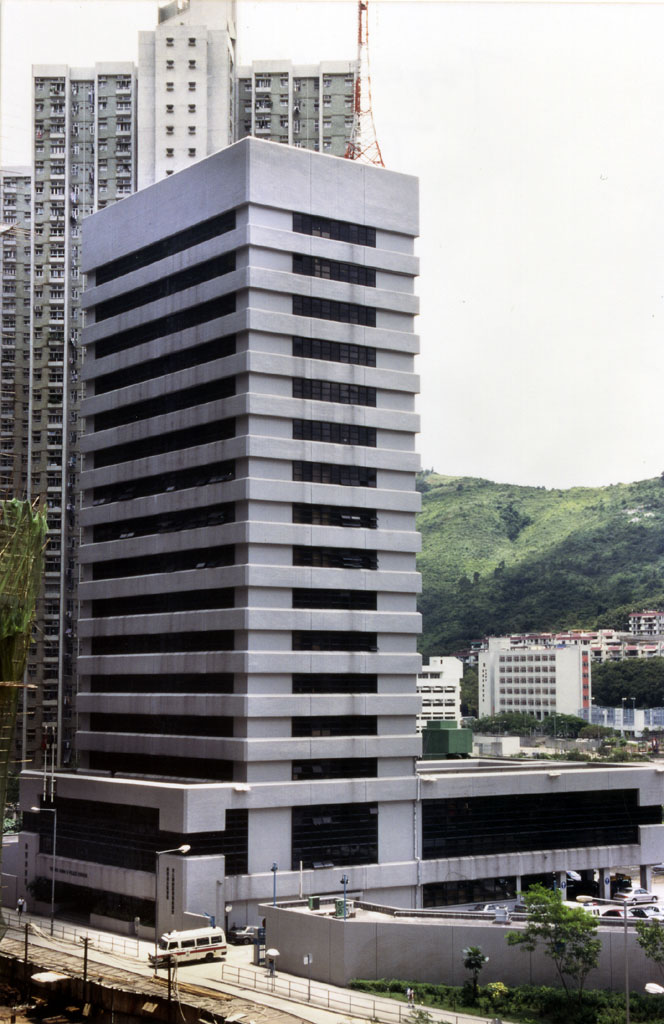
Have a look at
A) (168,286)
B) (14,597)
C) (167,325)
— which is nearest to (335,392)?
(167,325)

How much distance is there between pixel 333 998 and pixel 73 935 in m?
25.0

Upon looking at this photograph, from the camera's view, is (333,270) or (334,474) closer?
(334,474)

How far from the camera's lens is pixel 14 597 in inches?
2913

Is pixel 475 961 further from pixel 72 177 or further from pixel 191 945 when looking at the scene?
pixel 72 177

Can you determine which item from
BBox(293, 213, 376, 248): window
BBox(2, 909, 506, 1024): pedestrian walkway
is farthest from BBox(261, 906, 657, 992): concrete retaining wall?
BBox(293, 213, 376, 248): window

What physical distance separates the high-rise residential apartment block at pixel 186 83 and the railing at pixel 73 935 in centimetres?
8403

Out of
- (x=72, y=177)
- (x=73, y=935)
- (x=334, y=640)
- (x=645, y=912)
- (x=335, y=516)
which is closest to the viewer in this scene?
(x=645, y=912)

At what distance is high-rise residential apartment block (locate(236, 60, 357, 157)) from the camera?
153625mm

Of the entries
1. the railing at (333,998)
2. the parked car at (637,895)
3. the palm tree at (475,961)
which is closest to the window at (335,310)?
the railing at (333,998)

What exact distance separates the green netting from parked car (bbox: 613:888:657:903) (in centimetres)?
A: 4437

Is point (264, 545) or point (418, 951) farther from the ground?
point (264, 545)

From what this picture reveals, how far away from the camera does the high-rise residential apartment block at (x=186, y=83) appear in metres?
143

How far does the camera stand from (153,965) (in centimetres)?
7231

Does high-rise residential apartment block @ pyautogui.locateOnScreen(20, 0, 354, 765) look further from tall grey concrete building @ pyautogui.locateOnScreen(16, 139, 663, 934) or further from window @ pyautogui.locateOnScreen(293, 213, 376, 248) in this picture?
window @ pyautogui.locateOnScreen(293, 213, 376, 248)
